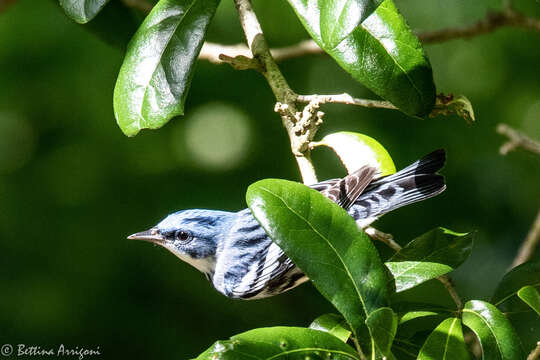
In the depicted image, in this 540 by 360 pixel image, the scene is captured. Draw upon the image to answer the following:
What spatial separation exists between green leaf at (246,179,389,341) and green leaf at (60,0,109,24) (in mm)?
765

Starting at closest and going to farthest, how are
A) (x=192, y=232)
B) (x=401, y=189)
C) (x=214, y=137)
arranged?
(x=401, y=189) < (x=192, y=232) < (x=214, y=137)

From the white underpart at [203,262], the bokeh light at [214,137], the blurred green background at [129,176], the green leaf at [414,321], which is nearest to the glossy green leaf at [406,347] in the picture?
the green leaf at [414,321]

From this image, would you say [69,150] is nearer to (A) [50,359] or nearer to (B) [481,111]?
(A) [50,359]

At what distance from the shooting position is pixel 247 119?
5.08 metres

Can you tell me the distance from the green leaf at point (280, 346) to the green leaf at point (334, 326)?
114 millimetres

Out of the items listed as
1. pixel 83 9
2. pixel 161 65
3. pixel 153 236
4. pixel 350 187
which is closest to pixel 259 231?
pixel 153 236

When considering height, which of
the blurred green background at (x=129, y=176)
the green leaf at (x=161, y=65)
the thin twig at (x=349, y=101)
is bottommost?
the blurred green background at (x=129, y=176)

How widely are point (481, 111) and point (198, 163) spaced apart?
6.60 ft

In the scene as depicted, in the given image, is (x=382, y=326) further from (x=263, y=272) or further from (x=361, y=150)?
(x=263, y=272)

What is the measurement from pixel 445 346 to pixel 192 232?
1.71 meters

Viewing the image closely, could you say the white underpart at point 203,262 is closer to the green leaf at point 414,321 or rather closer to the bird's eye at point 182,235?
the bird's eye at point 182,235

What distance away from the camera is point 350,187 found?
276 cm

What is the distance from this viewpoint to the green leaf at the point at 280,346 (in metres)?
1.86

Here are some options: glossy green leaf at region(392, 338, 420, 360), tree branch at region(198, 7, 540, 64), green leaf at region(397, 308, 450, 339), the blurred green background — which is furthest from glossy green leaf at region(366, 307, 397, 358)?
the blurred green background
